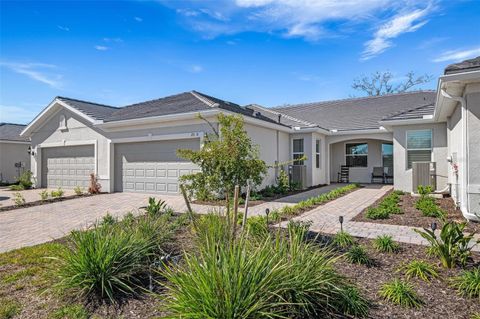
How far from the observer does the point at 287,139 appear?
15.9 m

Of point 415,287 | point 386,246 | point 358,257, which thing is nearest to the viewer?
point 415,287

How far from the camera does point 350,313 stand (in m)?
2.93

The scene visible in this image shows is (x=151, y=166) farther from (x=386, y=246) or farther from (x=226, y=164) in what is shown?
(x=386, y=246)

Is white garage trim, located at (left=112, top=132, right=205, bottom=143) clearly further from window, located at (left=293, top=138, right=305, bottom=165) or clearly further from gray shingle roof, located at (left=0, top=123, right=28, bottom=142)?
gray shingle roof, located at (left=0, top=123, right=28, bottom=142)

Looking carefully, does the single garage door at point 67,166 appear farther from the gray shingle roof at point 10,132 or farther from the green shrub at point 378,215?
the green shrub at point 378,215

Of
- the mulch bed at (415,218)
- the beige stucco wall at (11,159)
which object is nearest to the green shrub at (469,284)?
the mulch bed at (415,218)

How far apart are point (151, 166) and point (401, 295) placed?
37.2 ft

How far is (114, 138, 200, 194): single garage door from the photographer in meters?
12.0

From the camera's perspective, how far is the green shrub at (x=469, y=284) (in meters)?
3.29

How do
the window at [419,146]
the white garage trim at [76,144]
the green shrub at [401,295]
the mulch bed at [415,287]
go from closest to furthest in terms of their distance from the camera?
the mulch bed at [415,287] < the green shrub at [401,295] < the window at [419,146] < the white garage trim at [76,144]

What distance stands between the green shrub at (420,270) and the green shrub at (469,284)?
0.93 ft

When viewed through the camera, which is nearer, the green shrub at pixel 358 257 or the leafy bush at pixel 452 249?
the leafy bush at pixel 452 249

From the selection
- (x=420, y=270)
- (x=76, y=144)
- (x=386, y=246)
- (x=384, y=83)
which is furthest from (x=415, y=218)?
(x=384, y=83)

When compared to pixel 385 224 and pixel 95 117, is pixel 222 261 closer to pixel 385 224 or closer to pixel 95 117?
pixel 385 224
